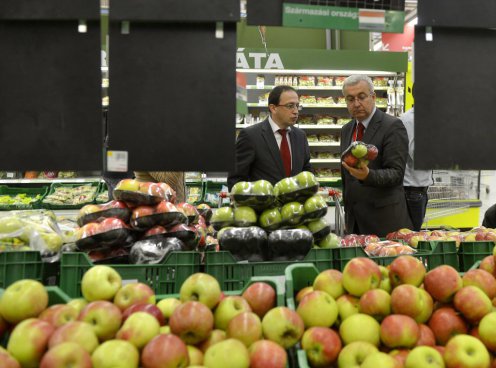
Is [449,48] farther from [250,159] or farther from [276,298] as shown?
[250,159]

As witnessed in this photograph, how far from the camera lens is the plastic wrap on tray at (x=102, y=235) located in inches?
77.1

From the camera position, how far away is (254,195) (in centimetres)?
222

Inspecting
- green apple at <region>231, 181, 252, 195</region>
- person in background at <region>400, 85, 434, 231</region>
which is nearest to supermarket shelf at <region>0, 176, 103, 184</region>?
person in background at <region>400, 85, 434, 231</region>

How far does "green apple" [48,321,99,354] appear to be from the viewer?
3.95ft

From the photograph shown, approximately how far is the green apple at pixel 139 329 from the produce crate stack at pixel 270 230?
0.56 meters

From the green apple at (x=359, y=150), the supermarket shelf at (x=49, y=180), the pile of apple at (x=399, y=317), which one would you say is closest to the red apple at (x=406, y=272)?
the pile of apple at (x=399, y=317)

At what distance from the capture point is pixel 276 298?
154cm

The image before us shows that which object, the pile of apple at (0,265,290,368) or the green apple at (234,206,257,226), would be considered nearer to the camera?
the pile of apple at (0,265,290,368)

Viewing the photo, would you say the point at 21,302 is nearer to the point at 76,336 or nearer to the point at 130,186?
the point at 76,336

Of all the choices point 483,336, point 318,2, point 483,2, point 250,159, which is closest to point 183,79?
point 318,2

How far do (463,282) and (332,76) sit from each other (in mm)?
7652

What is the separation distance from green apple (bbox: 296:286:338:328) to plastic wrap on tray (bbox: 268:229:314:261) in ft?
1.97

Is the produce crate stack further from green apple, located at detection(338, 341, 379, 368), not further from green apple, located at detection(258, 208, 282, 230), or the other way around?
green apple, located at detection(338, 341, 379, 368)

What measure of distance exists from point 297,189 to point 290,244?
0.31 m
